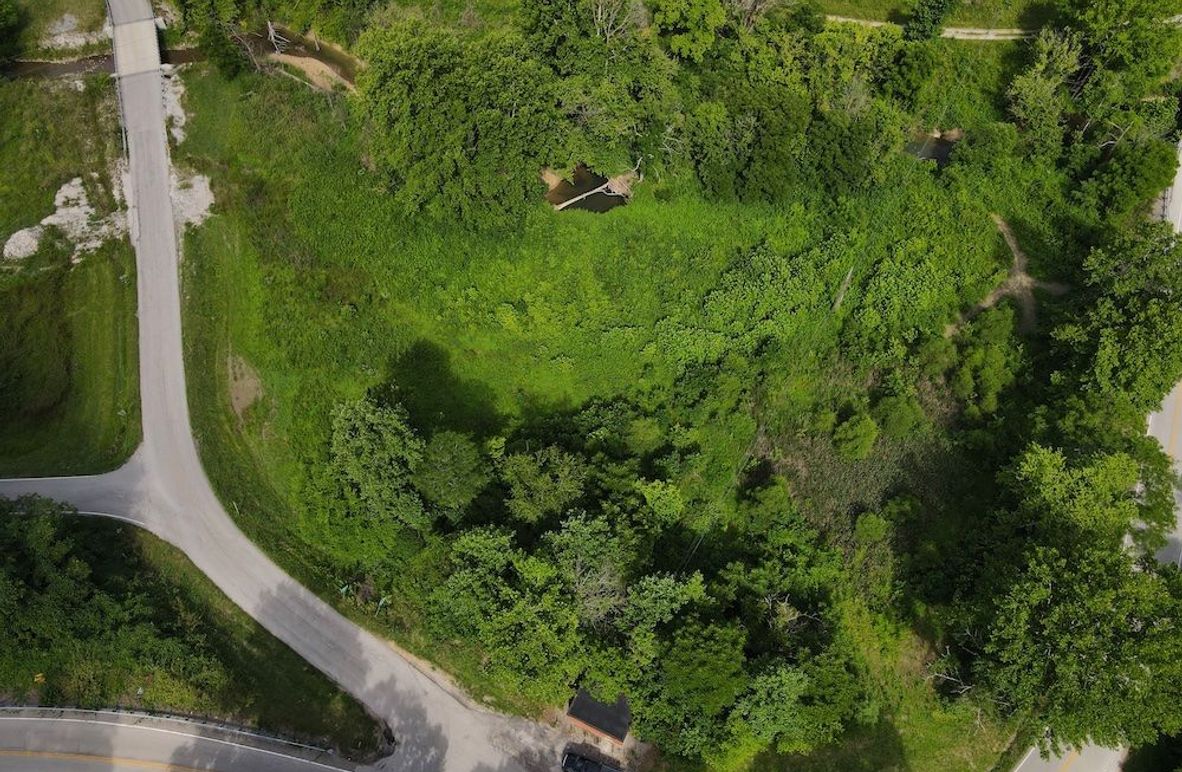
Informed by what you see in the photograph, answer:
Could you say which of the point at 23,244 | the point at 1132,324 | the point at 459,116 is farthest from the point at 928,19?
the point at 23,244

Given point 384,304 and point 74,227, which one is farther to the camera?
point 74,227

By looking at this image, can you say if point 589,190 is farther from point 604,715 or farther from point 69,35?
point 69,35

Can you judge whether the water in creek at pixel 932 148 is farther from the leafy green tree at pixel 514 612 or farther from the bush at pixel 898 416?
the leafy green tree at pixel 514 612

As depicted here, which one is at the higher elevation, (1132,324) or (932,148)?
(932,148)

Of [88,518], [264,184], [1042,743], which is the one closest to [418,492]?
[88,518]

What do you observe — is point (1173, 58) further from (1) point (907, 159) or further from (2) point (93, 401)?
(2) point (93, 401)

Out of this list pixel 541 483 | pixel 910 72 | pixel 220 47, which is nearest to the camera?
pixel 541 483

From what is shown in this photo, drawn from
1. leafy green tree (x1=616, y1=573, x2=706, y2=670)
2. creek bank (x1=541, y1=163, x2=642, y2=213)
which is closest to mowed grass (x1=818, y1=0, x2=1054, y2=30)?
creek bank (x1=541, y1=163, x2=642, y2=213)
